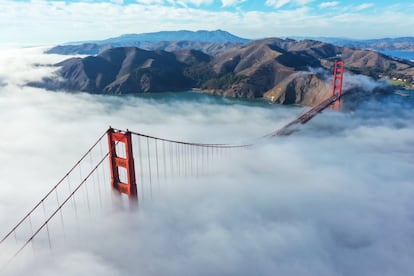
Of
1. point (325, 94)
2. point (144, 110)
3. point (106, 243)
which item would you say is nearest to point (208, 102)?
point (144, 110)

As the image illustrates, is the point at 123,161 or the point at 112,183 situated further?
the point at 112,183

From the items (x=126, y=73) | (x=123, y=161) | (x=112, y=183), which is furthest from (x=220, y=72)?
(x=123, y=161)

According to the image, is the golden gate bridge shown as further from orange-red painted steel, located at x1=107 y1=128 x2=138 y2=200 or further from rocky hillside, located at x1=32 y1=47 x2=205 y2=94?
rocky hillside, located at x1=32 y1=47 x2=205 y2=94

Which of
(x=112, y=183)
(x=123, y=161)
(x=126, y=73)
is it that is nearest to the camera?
(x=123, y=161)

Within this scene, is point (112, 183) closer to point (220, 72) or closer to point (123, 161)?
point (123, 161)

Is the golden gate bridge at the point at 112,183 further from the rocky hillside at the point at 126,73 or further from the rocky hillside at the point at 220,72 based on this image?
the rocky hillside at the point at 126,73

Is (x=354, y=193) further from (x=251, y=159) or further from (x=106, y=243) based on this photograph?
(x=106, y=243)

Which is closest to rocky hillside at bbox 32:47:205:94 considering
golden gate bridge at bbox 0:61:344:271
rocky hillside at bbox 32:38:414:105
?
rocky hillside at bbox 32:38:414:105
